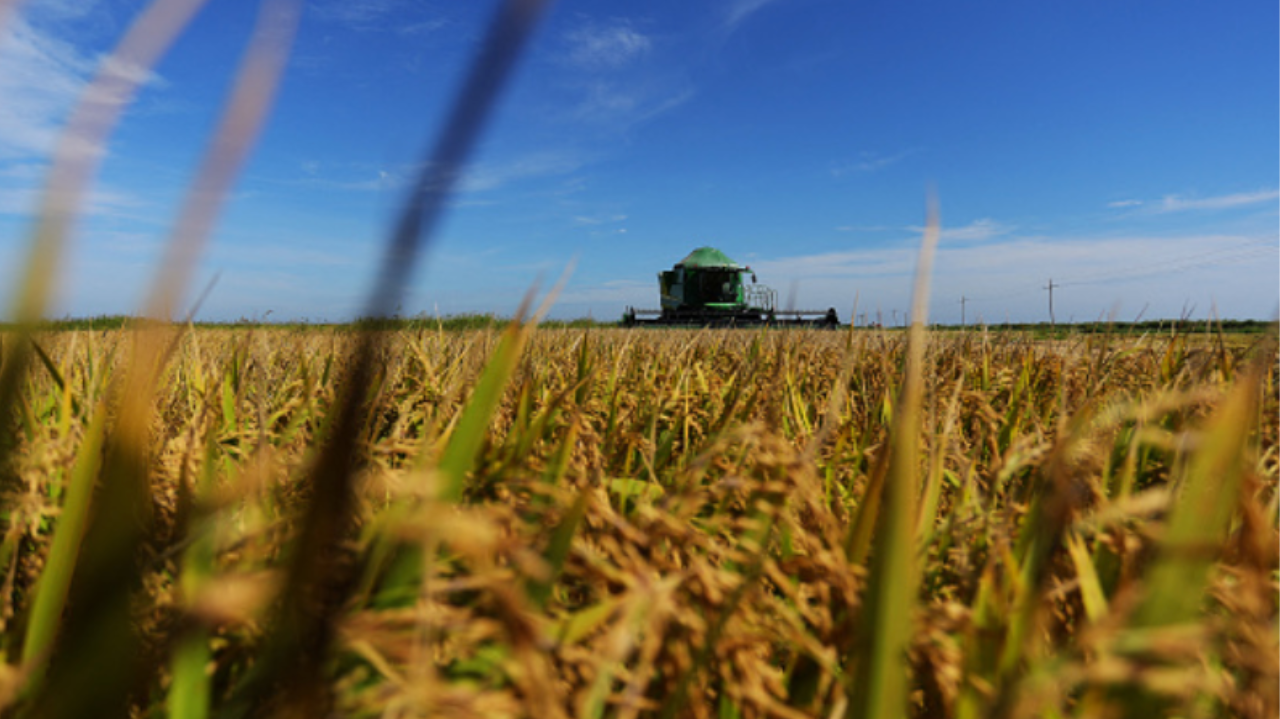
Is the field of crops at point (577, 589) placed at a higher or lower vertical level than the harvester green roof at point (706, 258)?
lower

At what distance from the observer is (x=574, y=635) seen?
534 millimetres

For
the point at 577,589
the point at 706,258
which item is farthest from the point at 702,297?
the point at 577,589

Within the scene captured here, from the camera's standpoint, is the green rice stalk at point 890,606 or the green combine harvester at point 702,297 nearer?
the green rice stalk at point 890,606

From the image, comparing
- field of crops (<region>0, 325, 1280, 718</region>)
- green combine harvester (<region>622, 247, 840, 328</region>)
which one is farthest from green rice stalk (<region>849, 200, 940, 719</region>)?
green combine harvester (<region>622, 247, 840, 328</region>)

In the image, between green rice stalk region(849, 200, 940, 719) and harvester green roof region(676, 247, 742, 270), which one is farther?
harvester green roof region(676, 247, 742, 270)

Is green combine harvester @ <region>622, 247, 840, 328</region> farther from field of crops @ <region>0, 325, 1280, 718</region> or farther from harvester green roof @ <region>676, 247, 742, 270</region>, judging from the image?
field of crops @ <region>0, 325, 1280, 718</region>

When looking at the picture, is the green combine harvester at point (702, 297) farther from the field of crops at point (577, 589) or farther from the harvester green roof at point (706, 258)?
the field of crops at point (577, 589)

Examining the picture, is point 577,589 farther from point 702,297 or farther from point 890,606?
point 702,297

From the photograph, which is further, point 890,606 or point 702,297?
point 702,297

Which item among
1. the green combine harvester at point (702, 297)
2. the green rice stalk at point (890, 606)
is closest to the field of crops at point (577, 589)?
the green rice stalk at point (890, 606)

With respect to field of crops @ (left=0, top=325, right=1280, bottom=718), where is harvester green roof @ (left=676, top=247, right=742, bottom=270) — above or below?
above

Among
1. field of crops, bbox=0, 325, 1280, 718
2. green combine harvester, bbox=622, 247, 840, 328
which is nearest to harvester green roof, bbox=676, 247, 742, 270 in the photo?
green combine harvester, bbox=622, 247, 840, 328

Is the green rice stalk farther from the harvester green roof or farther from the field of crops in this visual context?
the harvester green roof

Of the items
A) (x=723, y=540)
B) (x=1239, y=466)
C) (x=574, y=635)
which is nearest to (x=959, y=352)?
(x=723, y=540)
